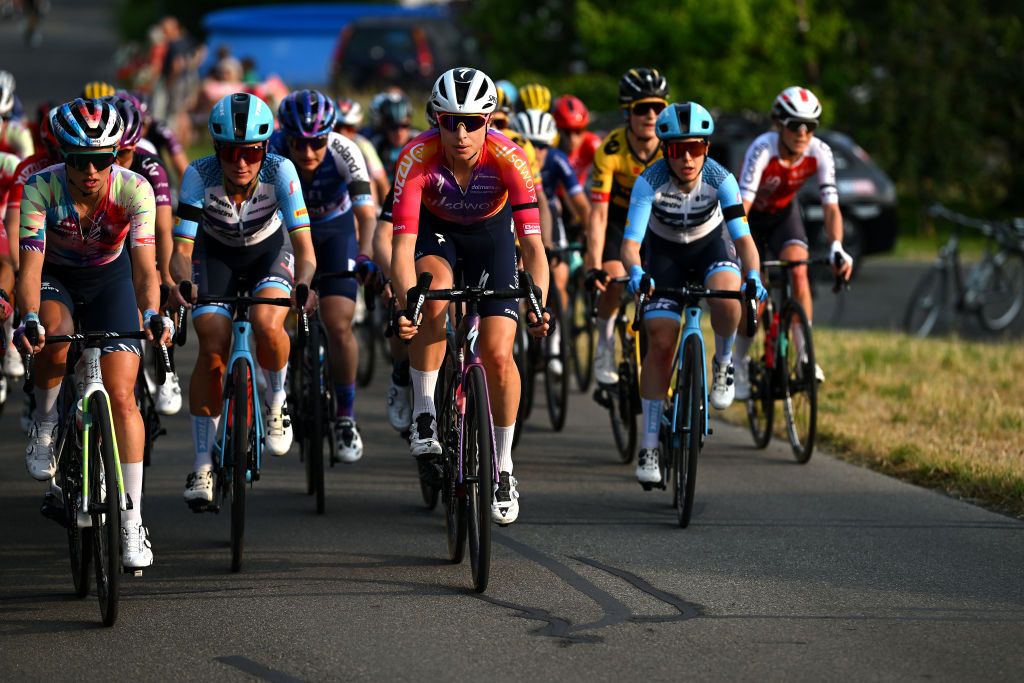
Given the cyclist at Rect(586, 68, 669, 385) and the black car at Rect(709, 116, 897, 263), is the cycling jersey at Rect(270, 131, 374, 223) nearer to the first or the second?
the cyclist at Rect(586, 68, 669, 385)

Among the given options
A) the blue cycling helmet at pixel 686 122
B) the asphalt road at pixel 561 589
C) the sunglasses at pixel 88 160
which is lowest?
the asphalt road at pixel 561 589

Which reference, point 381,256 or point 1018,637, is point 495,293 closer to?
point 381,256

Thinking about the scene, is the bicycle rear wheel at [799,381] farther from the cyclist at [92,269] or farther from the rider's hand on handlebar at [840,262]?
the cyclist at [92,269]

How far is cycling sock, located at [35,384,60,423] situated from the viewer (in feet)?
25.2

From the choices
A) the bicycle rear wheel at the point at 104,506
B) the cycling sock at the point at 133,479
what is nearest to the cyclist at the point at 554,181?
the cycling sock at the point at 133,479

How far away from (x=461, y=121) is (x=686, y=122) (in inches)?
68.6

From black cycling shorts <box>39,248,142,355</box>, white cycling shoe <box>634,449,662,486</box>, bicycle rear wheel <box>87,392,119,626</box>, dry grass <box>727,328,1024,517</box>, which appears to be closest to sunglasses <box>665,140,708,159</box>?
white cycling shoe <box>634,449,662,486</box>

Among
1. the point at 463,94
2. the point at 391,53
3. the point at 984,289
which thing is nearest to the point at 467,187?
the point at 463,94

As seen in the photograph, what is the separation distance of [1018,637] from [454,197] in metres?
3.21

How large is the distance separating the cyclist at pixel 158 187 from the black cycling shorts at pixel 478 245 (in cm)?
127

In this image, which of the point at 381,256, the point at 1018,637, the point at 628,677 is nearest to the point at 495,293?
the point at 381,256

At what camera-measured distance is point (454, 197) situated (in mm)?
7875

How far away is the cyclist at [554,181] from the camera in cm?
1158

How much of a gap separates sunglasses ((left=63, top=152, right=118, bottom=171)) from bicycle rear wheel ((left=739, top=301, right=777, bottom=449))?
4.62 metres
